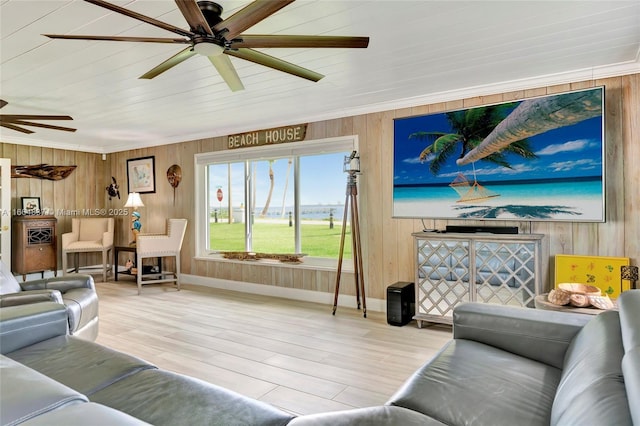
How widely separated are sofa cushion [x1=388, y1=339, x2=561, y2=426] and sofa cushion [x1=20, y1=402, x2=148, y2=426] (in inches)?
36.4

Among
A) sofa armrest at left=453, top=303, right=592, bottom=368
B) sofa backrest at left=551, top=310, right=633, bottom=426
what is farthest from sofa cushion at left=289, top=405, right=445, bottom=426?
sofa armrest at left=453, top=303, right=592, bottom=368

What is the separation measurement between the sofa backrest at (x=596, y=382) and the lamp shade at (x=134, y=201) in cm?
596

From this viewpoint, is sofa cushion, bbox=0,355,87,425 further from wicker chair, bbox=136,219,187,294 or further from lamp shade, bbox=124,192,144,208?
lamp shade, bbox=124,192,144,208

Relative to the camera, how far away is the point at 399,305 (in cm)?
359

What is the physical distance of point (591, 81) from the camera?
3092mm

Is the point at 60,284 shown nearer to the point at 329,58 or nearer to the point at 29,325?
the point at 29,325

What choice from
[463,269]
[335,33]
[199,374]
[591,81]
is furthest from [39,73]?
[591,81]

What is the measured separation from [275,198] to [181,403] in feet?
12.7

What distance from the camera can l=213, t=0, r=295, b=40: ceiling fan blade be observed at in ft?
5.27

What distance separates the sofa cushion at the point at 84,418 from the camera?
0.83 metres

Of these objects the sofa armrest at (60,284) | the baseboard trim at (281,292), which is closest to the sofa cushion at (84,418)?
the sofa armrest at (60,284)

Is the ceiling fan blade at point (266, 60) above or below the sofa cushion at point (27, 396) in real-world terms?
above

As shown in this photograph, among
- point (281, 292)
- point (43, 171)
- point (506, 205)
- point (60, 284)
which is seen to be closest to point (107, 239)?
point (43, 171)

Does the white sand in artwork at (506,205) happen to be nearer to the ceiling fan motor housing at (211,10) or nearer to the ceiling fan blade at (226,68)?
the ceiling fan blade at (226,68)
